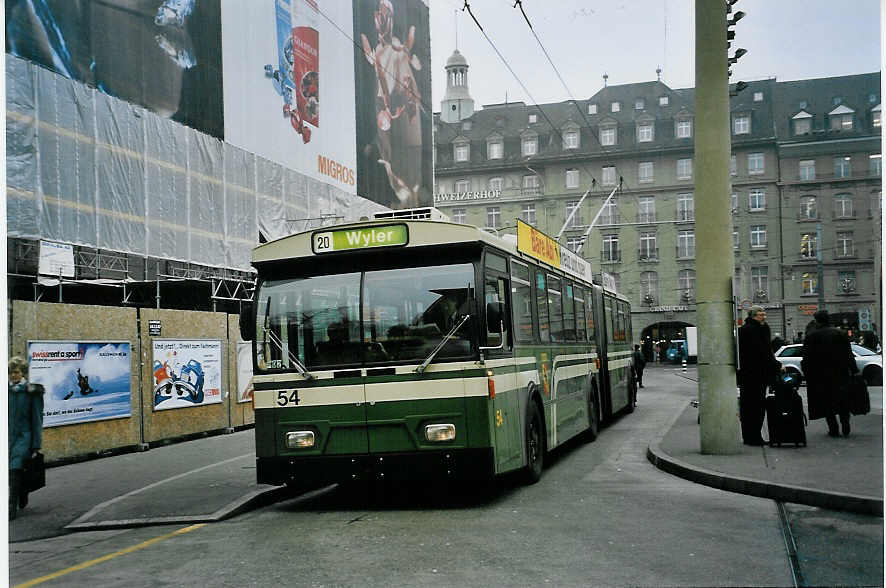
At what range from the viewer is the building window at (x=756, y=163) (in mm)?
45562

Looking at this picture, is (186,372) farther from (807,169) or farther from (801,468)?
(807,169)

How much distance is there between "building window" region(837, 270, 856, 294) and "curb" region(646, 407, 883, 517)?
19070 mm

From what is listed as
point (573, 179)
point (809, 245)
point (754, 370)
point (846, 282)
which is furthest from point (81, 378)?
point (573, 179)

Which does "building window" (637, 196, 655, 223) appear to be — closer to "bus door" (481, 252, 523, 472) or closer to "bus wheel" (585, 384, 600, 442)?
"bus wheel" (585, 384, 600, 442)

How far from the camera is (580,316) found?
51.0ft

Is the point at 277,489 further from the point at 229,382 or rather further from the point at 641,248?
the point at 641,248

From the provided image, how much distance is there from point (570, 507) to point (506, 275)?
256 cm

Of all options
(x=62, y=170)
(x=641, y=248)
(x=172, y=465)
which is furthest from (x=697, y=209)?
(x=641, y=248)

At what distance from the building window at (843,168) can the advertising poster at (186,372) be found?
59.8 feet

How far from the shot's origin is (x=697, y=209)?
40.3ft

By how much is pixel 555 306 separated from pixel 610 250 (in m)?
43.0

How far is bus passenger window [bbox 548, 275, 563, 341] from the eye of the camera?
508 inches

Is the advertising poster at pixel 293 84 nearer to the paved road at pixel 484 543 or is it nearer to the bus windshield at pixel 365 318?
the bus windshield at pixel 365 318

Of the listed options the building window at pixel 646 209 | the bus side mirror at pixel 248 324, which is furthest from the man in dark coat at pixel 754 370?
the building window at pixel 646 209
